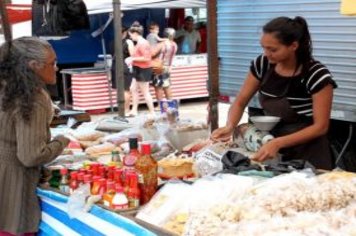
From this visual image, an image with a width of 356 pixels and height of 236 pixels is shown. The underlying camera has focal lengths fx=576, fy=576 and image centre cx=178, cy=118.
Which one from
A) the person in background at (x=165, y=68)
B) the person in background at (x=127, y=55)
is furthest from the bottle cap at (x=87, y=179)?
the person in background at (x=165, y=68)

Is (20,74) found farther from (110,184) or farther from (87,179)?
(110,184)

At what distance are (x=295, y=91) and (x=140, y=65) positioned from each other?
8411 millimetres

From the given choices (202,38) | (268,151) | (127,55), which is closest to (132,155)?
(268,151)

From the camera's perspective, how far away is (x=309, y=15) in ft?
15.3

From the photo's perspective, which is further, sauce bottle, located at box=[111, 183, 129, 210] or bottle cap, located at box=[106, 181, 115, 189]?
bottle cap, located at box=[106, 181, 115, 189]

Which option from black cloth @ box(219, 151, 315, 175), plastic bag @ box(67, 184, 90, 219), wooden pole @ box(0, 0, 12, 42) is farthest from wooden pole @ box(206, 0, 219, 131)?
wooden pole @ box(0, 0, 12, 42)

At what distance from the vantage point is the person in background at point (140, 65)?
37.3 feet

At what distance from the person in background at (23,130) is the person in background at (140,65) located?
8.34 m

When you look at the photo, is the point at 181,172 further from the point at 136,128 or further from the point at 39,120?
the point at 136,128

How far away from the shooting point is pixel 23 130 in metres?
2.71

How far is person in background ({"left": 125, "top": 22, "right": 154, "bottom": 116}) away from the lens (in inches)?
448

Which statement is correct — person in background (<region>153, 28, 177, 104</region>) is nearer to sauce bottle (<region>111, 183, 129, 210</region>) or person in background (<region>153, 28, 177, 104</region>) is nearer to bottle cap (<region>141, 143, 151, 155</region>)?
bottle cap (<region>141, 143, 151, 155</region>)

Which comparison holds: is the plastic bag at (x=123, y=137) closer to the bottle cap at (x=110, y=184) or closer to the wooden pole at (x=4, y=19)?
the bottle cap at (x=110, y=184)

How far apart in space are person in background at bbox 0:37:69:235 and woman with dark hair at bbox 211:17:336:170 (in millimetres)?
973
